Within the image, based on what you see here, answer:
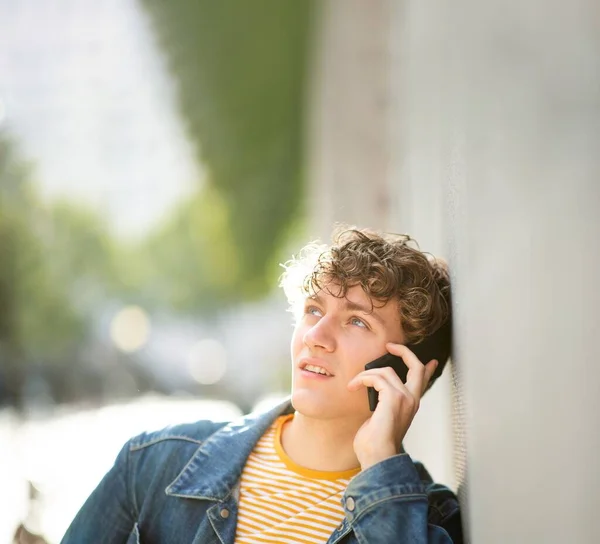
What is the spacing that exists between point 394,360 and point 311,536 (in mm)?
568

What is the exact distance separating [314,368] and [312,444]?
24 centimetres

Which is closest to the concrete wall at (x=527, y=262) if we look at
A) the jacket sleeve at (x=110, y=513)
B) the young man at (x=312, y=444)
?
the young man at (x=312, y=444)

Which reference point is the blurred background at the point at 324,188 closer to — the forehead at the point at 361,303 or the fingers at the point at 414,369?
the fingers at the point at 414,369

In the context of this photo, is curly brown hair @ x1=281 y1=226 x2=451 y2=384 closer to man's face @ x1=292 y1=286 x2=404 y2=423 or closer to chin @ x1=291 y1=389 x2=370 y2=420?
man's face @ x1=292 y1=286 x2=404 y2=423

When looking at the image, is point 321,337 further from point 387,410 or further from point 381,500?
point 381,500

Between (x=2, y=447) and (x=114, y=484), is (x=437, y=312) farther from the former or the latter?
(x=2, y=447)

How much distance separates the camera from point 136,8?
15562 mm

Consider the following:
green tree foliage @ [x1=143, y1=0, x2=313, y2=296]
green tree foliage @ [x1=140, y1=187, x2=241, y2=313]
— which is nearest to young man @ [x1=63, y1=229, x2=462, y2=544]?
green tree foliage @ [x1=143, y1=0, x2=313, y2=296]

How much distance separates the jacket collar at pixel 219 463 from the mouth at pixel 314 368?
12.1 inches

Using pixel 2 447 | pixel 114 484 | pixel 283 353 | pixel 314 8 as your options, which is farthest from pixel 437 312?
pixel 283 353

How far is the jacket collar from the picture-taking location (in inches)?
108

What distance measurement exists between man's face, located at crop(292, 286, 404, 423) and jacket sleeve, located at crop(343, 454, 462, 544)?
0.29 m

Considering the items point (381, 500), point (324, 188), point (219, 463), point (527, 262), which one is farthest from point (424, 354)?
point (324, 188)

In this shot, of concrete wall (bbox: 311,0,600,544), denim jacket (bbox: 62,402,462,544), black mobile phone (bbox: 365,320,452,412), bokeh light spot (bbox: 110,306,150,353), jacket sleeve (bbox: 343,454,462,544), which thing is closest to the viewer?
concrete wall (bbox: 311,0,600,544)
